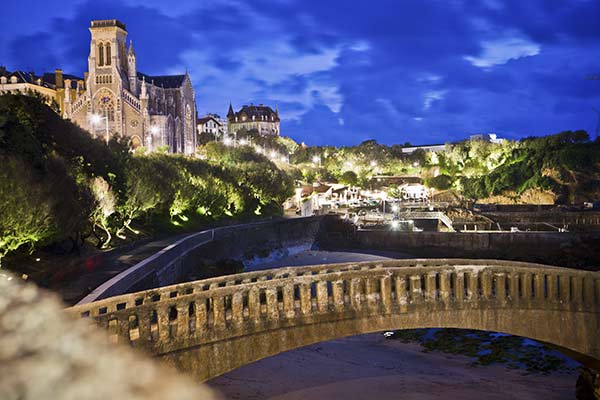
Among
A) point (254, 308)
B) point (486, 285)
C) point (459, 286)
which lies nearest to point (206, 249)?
point (254, 308)

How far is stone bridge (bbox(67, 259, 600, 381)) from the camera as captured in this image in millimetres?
13852

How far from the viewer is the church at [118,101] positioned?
290 feet

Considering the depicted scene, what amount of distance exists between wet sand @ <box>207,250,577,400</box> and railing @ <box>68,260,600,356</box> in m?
A: 6.25

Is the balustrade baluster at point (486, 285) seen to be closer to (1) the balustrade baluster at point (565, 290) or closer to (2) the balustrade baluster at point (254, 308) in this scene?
(1) the balustrade baluster at point (565, 290)

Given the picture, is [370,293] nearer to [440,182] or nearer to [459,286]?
[459,286]

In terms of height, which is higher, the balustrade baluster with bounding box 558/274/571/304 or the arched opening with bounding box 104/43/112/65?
the arched opening with bounding box 104/43/112/65

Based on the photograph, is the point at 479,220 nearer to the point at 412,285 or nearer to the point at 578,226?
the point at 578,226

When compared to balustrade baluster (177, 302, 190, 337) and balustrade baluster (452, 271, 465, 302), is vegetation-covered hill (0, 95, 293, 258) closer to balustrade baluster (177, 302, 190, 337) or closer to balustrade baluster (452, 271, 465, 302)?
balustrade baluster (177, 302, 190, 337)

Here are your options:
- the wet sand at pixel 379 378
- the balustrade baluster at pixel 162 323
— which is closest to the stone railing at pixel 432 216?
the wet sand at pixel 379 378

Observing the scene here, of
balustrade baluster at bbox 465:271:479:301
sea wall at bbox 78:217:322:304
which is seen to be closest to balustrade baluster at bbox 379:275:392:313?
balustrade baluster at bbox 465:271:479:301

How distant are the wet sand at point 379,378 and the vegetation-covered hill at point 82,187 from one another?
410 inches

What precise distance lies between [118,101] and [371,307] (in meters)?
82.0

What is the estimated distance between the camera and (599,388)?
59.0 feet

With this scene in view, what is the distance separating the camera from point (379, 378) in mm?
23234
